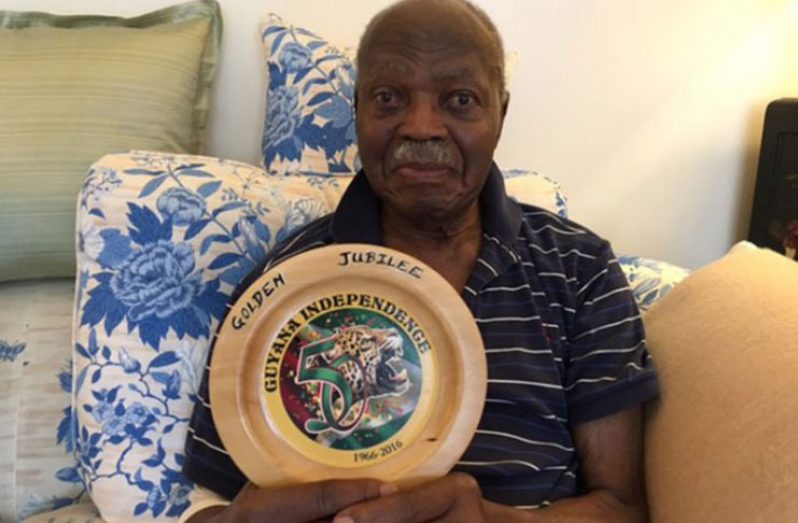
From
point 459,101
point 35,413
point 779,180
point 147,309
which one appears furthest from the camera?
point 779,180

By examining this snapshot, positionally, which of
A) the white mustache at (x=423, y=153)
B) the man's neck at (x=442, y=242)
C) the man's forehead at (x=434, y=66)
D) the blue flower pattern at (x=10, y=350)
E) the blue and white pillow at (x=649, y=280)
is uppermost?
the man's forehead at (x=434, y=66)

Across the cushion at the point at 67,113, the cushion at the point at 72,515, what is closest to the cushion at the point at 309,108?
the cushion at the point at 67,113

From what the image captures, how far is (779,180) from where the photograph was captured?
5.28 ft

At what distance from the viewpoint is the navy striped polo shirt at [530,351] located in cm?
93

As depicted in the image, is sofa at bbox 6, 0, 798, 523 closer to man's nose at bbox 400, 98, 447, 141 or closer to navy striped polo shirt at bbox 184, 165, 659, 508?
navy striped polo shirt at bbox 184, 165, 659, 508

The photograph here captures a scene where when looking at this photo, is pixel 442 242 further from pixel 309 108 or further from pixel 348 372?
pixel 309 108

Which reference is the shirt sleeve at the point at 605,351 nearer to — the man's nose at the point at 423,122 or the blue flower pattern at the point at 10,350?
the man's nose at the point at 423,122

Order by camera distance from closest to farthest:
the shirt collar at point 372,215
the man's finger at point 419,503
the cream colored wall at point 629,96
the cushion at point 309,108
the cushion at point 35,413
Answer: the man's finger at point 419,503, the shirt collar at point 372,215, the cushion at point 35,413, the cushion at point 309,108, the cream colored wall at point 629,96

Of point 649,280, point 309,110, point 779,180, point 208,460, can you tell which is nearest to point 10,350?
point 208,460

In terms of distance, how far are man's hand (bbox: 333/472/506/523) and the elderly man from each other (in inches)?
3.5

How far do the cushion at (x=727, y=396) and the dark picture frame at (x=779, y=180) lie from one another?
0.66 meters

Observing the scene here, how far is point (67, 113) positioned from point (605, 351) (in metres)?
0.93

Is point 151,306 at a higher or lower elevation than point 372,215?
lower

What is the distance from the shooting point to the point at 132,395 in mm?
1032
